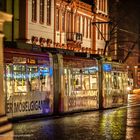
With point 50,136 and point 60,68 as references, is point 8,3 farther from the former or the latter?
point 50,136

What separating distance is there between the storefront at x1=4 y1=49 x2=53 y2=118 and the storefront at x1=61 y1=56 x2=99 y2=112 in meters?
1.65

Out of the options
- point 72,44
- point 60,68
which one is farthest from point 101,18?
point 60,68

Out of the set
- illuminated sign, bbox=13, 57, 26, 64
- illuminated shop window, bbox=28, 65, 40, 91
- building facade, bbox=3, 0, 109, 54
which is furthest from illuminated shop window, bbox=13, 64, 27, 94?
building facade, bbox=3, 0, 109, 54

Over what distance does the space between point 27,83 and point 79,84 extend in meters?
5.63

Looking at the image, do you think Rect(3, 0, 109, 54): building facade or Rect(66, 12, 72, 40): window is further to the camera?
Rect(66, 12, 72, 40): window

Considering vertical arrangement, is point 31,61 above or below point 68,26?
below

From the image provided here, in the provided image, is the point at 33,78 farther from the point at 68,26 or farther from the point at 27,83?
the point at 68,26

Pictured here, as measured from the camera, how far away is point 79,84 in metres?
27.7

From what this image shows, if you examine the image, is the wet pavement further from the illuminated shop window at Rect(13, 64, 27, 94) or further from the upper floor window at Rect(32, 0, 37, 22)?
the upper floor window at Rect(32, 0, 37, 22)

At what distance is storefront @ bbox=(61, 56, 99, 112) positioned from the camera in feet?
86.0

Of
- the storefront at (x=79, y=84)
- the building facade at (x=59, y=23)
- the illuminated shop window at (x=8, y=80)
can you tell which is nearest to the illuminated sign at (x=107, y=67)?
the storefront at (x=79, y=84)

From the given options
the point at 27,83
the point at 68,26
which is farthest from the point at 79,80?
the point at 68,26

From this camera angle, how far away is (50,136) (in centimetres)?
1655

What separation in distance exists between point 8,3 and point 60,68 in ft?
47.5
